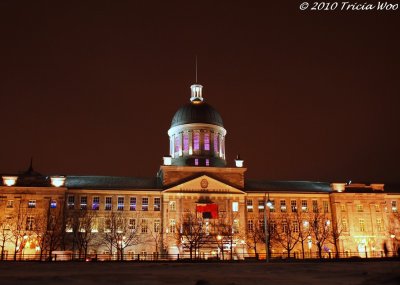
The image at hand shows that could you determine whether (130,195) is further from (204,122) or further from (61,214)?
(204,122)

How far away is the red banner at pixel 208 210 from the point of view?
247 feet

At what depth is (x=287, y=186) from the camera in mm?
86938

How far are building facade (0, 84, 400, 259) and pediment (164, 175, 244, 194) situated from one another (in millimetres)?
170

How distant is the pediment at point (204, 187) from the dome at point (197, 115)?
44.4 ft

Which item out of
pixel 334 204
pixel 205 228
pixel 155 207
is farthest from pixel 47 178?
pixel 334 204

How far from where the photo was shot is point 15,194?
243ft

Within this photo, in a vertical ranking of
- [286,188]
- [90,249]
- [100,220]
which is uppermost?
[286,188]

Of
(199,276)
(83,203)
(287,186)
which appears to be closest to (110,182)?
(83,203)

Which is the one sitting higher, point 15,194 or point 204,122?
point 204,122

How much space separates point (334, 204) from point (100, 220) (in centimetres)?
4134

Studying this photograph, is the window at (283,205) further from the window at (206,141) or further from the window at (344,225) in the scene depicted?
the window at (206,141)

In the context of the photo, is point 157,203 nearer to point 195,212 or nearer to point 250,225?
point 195,212

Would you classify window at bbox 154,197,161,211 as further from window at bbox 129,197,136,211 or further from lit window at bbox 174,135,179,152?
lit window at bbox 174,135,179,152

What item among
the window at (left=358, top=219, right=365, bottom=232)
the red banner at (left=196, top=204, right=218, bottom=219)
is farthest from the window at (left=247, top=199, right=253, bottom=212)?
the window at (left=358, top=219, right=365, bottom=232)
